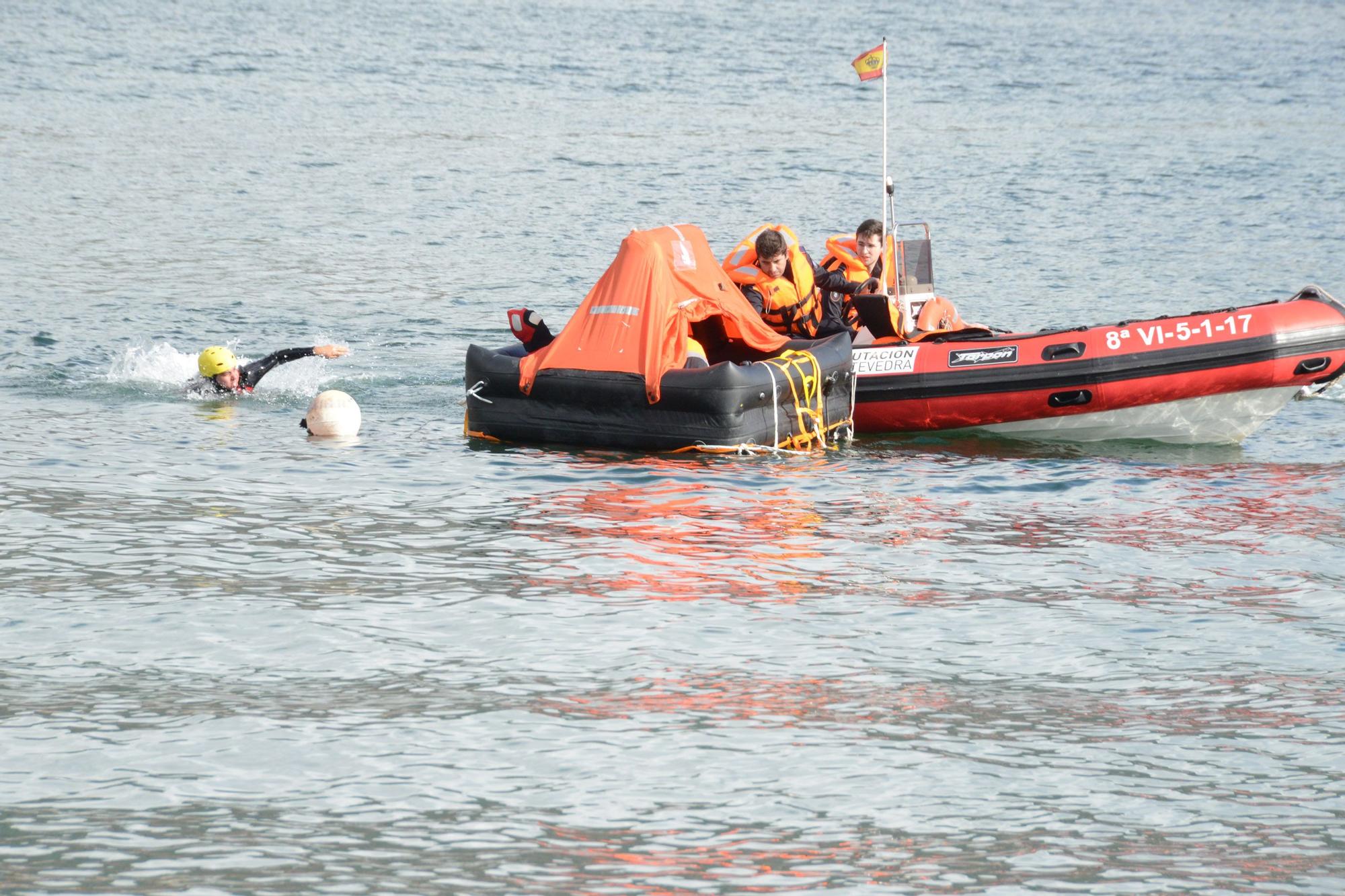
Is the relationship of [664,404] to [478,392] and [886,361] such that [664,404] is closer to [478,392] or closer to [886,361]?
[478,392]

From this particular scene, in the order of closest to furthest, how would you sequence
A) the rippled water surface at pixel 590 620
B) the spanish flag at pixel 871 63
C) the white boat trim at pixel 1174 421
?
1. the rippled water surface at pixel 590 620
2. the white boat trim at pixel 1174 421
3. the spanish flag at pixel 871 63

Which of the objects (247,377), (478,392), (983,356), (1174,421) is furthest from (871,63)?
(247,377)

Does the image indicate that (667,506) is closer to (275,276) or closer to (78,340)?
(78,340)

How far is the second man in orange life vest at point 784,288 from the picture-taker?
11375 mm

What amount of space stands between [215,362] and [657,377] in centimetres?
389

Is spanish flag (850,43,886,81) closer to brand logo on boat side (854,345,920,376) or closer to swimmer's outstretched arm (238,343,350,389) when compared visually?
brand logo on boat side (854,345,920,376)

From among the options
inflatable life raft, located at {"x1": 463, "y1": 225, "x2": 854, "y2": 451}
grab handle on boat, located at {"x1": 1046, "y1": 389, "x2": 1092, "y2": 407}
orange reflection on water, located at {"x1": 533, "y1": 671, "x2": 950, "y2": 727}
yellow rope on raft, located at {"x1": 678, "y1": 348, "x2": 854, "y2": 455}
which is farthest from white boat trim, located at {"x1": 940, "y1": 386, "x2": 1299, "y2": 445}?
orange reflection on water, located at {"x1": 533, "y1": 671, "x2": 950, "y2": 727}

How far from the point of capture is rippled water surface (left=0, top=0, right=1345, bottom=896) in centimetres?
519

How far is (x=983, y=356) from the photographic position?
11.2 metres

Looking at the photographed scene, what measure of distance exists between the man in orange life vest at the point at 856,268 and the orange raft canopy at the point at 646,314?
0.95 meters

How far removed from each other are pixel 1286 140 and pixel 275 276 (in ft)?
62.3

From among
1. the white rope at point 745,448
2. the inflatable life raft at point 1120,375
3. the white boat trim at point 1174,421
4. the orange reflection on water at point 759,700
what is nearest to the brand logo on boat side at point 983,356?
the inflatable life raft at point 1120,375

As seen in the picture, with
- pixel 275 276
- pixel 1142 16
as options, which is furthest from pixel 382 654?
pixel 1142 16

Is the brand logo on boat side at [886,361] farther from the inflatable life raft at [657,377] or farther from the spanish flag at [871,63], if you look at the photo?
the spanish flag at [871,63]
